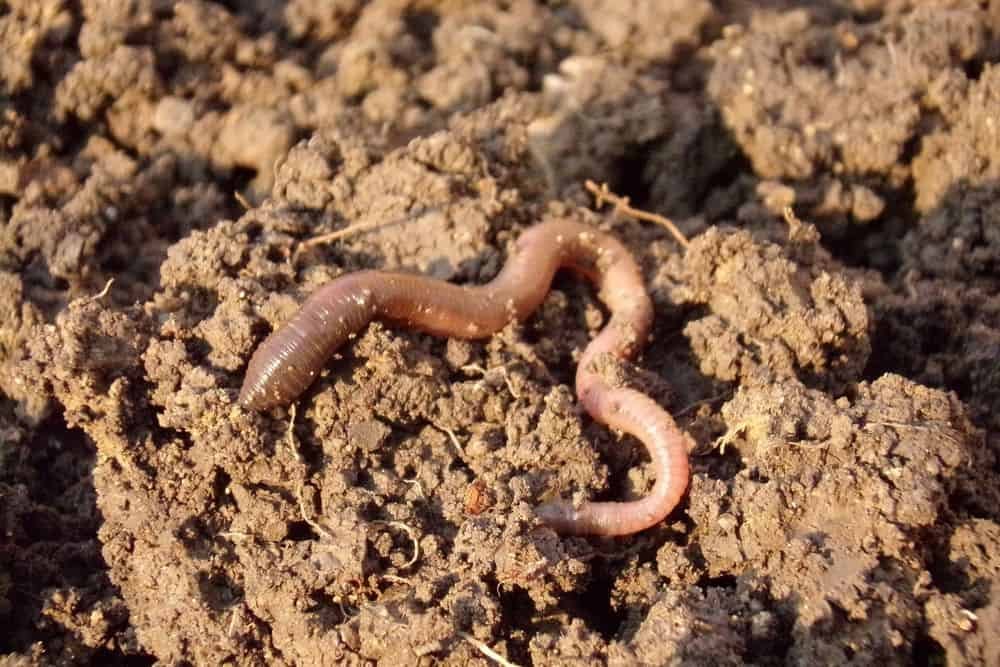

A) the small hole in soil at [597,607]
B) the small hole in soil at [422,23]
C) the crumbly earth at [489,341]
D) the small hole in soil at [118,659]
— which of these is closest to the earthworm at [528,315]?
the crumbly earth at [489,341]

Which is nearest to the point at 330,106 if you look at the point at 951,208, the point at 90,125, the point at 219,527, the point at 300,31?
the point at 300,31

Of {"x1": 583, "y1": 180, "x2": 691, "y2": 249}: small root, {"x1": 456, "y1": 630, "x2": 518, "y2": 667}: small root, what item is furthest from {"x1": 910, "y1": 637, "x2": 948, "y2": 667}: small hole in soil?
{"x1": 583, "y1": 180, "x2": 691, "y2": 249}: small root

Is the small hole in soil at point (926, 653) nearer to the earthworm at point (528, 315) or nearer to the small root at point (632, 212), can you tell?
the earthworm at point (528, 315)

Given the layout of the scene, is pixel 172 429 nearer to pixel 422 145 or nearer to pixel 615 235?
pixel 422 145

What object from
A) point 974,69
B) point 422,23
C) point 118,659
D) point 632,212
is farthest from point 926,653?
point 422,23

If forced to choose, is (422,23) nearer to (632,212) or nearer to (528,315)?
(632,212)

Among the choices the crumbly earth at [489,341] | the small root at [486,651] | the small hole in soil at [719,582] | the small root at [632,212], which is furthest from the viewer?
the small root at [632,212]
